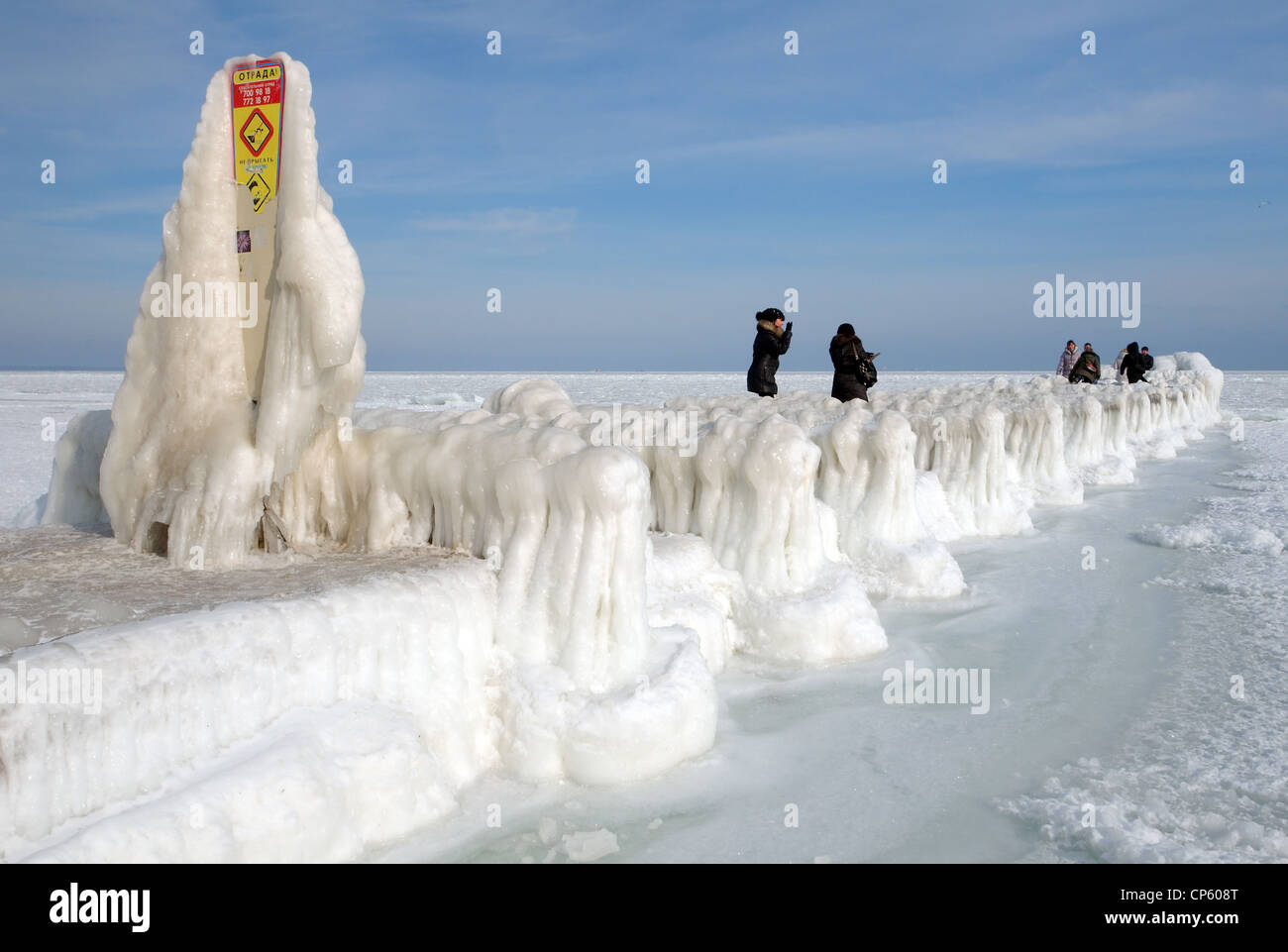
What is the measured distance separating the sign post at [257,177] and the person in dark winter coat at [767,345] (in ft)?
18.8

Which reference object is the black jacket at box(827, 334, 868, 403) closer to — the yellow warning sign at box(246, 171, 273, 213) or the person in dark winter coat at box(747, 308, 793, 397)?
the person in dark winter coat at box(747, 308, 793, 397)

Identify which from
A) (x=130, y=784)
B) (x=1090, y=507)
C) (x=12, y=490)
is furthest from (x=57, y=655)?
(x=1090, y=507)

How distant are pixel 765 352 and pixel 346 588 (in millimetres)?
6599

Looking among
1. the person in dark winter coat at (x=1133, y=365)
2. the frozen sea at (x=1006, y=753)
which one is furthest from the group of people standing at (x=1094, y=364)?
the frozen sea at (x=1006, y=753)

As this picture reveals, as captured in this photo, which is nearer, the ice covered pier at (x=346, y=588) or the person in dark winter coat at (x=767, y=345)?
the ice covered pier at (x=346, y=588)

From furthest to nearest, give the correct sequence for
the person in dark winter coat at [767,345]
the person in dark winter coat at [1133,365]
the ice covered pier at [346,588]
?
the person in dark winter coat at [1133,365]
the person in dark winter coat at [767,345]
the ice covered pier at [346,588]

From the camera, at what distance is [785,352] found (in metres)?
9.02

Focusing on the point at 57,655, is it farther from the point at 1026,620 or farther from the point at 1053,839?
the point at 1026,620

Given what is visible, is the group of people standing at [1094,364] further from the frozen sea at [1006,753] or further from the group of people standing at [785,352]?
the frozen sea at [1006,753]

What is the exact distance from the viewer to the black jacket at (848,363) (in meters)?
9.36

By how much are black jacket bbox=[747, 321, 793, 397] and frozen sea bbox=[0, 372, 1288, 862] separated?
347cm

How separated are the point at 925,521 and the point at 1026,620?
74.8 inches

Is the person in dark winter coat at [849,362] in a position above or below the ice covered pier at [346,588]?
above
